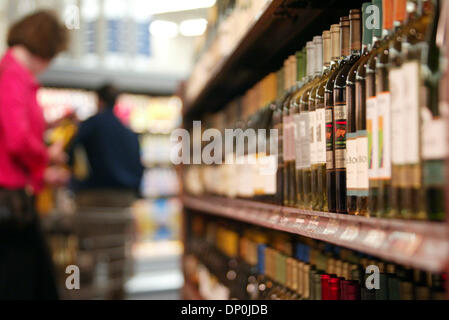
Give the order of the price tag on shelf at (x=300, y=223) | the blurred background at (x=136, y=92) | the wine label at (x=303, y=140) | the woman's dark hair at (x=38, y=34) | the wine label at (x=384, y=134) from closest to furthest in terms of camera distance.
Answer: the wine label at (x=384, y=134) < the price tag on shelf at (x=300, y=223) < the wine label at (x=303, y=140) < the woman's dark hair at (x=38, y=34) < the blurred background at (x=136, y=92)

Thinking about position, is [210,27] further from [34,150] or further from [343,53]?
[343,53]

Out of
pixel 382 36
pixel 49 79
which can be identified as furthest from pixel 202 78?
pixel 49 79

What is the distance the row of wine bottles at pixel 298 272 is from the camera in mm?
1230

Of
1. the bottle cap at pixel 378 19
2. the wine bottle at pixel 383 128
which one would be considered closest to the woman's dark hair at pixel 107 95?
the bottle cap at pixel 378 19

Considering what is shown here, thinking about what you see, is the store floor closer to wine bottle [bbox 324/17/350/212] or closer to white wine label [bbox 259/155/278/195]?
white wine label [bbox 259/155/278/195]

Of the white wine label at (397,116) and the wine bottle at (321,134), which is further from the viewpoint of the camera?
the wine bottle at (321,134)

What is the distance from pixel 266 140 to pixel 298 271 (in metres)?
0.58

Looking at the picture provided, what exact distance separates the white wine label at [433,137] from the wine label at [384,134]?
0.13 m

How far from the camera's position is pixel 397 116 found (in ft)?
3.24

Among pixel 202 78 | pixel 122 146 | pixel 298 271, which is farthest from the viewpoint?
pixel 122 146

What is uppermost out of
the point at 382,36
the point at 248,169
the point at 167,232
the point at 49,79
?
the point at 49,79

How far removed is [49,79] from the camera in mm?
4945

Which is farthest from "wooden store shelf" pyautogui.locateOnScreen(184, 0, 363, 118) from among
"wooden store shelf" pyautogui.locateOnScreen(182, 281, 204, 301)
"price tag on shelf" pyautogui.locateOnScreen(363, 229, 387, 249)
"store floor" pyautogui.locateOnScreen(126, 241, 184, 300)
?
"store floor" pyautogui.locateOnScreen(126, 241, 184, 300)

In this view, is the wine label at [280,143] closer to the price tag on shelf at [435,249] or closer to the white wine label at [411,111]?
the white wine label at [411,111]
